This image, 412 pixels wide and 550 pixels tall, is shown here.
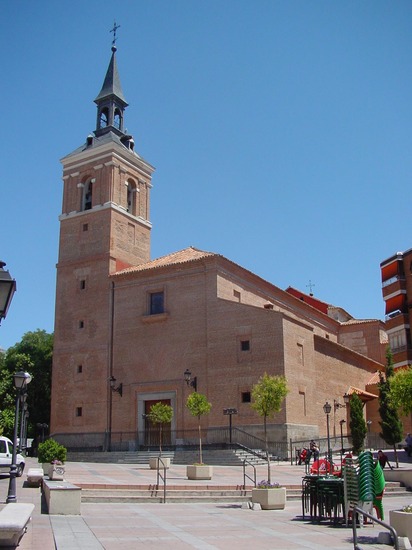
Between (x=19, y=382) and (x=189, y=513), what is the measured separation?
16.5ft

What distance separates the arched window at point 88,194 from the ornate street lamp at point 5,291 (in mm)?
36088

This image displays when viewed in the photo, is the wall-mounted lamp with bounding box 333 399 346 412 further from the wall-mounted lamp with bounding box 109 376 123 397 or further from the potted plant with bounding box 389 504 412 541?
the potted plant with bounding box 389 504 412 541

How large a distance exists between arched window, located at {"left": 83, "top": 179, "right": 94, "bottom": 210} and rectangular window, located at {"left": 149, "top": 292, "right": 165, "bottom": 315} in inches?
356

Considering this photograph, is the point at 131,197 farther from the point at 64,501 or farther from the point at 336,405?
the point at 64,501

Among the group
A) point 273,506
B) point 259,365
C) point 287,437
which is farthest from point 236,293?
point 273,506

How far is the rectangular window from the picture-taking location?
38156mm

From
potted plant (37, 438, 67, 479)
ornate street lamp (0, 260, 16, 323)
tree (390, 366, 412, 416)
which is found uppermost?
ornate street lamp (0, 260, 16, 323)

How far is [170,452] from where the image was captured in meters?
32.9

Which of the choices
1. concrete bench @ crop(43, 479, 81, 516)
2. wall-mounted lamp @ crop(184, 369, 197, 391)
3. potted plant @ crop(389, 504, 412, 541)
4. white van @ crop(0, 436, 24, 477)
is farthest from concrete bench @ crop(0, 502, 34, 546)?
wall-mounted lamp @ crop(184, 369, 197, 391)

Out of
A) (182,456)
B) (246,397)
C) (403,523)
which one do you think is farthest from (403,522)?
(246,397)

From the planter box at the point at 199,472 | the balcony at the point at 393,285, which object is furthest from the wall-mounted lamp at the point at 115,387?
the balcony at the point at 393,285

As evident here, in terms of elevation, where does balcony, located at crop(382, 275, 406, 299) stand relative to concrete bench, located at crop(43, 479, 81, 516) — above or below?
Answer: above

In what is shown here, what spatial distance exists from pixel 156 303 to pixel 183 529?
2740cm

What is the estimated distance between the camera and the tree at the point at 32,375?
49.8m
